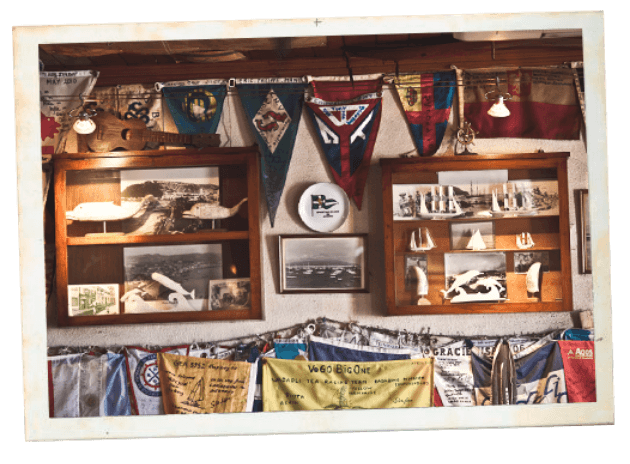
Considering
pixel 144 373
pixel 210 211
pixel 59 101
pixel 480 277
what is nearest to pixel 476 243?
pixel 480 277

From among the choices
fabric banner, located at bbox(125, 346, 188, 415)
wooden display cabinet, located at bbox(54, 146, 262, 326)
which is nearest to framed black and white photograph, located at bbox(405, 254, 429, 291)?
wooden display cabinet, located at bbox(54, 146, 262, 326)

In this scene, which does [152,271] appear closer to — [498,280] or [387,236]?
[387,236]

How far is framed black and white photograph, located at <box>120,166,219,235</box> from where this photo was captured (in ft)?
6.95

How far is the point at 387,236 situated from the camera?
83.9 inches

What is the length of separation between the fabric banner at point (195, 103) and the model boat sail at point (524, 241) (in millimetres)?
1276

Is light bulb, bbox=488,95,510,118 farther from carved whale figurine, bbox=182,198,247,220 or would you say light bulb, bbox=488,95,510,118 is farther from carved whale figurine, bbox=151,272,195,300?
carved whale figurine, bbox=151,272,195,300

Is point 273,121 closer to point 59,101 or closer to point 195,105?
point 195,105

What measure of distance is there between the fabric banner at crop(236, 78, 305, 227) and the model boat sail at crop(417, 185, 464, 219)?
0.57 meters

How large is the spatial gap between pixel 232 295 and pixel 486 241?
1.03 meters

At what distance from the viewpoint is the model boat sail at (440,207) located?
215cm

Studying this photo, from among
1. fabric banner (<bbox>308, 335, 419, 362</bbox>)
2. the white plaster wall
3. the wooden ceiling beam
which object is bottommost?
fabric banner (<bbox>308, 335, 419, 362</bbox>)

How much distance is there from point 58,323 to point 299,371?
96cm

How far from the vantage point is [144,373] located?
2.15 meters

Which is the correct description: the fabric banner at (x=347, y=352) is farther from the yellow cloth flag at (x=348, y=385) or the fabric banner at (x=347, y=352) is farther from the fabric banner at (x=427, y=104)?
the fabric banner at (x=427, y=104)
